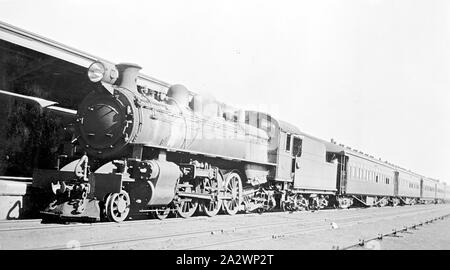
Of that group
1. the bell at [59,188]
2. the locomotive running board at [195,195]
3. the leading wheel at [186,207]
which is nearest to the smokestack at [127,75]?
the bell at [59,188]

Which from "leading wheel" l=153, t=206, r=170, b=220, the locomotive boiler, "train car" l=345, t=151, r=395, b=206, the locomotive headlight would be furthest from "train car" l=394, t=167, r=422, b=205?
the locomotive headlight

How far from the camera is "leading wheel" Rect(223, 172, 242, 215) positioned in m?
11.5

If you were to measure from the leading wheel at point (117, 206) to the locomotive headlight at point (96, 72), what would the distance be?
238 centimetres

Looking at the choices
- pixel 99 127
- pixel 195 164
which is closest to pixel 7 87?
pixel 99 127

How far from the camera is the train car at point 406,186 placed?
97.8 ft

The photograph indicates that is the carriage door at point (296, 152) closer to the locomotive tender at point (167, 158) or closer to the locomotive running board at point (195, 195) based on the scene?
the locomotive tender at point (167, 158)

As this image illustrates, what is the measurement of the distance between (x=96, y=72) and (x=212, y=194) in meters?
4.11

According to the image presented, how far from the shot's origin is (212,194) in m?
10.5

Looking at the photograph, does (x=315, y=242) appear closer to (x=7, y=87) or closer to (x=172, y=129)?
(x=172, y=129)

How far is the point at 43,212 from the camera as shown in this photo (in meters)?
7.83

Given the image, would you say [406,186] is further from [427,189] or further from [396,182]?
[427,189]

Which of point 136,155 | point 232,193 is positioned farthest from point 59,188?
point 232,193

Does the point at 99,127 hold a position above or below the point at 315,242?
above
